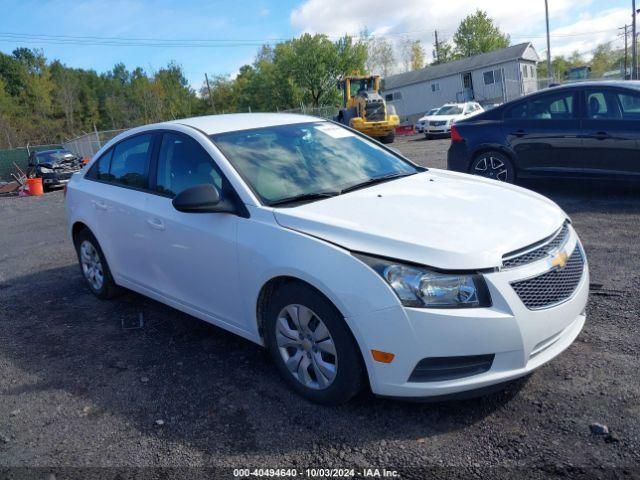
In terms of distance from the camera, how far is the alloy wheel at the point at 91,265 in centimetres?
535

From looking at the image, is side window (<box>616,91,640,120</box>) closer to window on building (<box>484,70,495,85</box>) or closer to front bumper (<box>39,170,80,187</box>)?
front bumper (<box>39,170,80,187</box>)

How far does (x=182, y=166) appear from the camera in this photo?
163 inches

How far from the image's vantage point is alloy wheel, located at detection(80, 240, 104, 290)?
5.35 m

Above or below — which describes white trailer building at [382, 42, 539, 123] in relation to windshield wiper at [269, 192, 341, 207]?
above

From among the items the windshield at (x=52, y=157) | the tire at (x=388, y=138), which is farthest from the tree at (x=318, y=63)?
the windshield at (x=52, y=157)

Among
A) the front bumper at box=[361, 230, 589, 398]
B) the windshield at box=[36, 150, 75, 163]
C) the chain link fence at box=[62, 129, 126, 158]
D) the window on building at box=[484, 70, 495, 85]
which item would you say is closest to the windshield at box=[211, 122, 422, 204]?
the front bumper at box=[361, 230, 589, 398]

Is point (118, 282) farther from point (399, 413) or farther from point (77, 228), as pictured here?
point (399, 413)

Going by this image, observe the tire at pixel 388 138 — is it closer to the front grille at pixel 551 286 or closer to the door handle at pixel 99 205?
the door handle at pixel 99 205

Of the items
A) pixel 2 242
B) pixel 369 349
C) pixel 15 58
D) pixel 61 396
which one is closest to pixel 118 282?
pixel 61 396

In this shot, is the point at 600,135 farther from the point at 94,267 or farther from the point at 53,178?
the point at 53,178

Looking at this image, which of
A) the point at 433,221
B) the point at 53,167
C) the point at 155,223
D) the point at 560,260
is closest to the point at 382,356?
the point at 433,221

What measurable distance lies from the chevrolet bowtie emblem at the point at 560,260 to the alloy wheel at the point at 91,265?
4028mm

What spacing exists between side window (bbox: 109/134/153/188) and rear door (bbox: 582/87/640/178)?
221 inches

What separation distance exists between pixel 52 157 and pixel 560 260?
22676 mm
